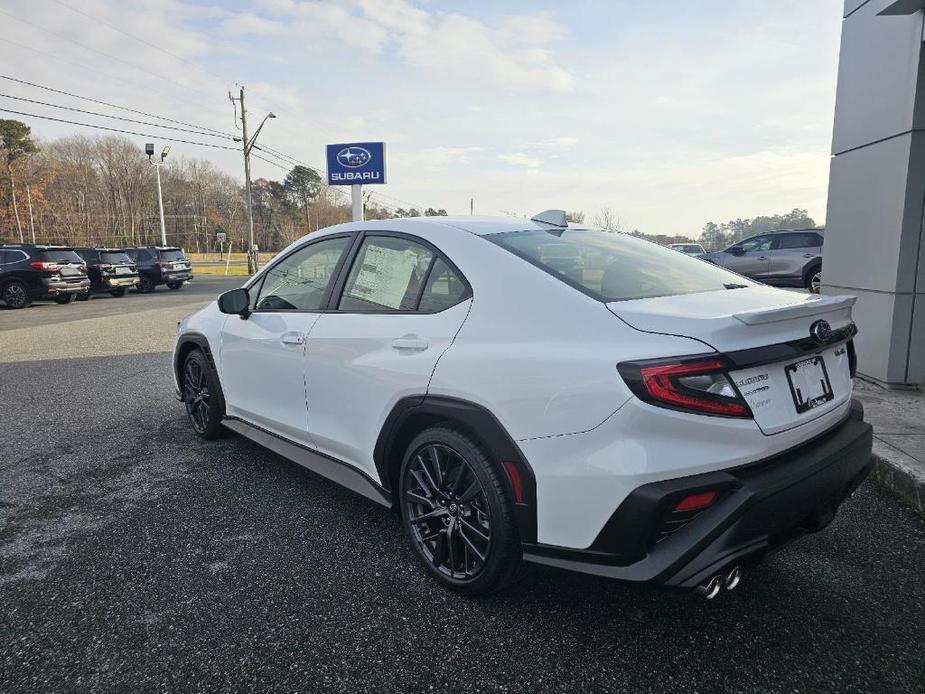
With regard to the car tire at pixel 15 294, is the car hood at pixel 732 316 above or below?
above

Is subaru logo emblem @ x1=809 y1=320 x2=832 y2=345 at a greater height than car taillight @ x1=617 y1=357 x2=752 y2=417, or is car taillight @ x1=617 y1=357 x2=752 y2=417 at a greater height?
subaru logo emblem @ x1=809 y1=320 x2=832 y2=345

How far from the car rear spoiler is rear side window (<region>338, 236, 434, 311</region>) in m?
1.34

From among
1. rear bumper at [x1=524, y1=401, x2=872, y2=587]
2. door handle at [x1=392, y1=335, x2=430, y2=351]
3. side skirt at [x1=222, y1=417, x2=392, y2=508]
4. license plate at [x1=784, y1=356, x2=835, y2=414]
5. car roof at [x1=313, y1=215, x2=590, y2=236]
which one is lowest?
side skirt at [x1=222, y1=417, x2=392, y2=508]

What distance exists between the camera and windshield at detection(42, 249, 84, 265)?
16641 mm

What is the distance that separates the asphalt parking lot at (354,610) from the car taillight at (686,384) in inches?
24.4

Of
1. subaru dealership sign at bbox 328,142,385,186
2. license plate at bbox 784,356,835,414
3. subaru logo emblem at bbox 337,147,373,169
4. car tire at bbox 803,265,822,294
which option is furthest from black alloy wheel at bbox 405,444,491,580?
subaru logo emblem at bbox 337,147,373,169

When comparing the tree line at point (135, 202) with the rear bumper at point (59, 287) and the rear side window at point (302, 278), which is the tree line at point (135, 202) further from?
the rear side window at point (302, 278)

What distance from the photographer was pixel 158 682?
1.98 m

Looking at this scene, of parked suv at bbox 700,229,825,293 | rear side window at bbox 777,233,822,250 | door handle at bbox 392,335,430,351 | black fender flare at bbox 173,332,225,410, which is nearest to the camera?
door handle at bbox 392,335,430,351

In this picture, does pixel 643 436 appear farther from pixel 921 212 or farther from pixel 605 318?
pixel 921 212

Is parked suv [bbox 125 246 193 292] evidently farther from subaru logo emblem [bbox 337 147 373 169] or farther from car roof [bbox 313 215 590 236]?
car roof [bbox 313 215 590 236]

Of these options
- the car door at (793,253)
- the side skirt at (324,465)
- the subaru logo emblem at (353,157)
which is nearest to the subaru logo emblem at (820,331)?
the side skirt at (324,465)

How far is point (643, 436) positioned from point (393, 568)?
144cm

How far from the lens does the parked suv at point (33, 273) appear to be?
1623cm
